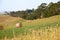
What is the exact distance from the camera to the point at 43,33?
3.74 meters

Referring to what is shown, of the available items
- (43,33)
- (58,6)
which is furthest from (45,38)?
(58,6)

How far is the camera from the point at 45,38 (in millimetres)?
3590

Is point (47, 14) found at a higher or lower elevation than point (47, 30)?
lower

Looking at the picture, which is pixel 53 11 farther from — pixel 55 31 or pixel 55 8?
pixel 55 31

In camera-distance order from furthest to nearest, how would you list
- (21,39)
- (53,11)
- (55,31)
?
(53,11) → (55,31) → (21,39)

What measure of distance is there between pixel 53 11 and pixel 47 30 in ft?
109

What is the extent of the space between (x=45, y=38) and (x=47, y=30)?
31cm

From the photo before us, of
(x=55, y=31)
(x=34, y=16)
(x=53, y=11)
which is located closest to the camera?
(x=55, y=31)

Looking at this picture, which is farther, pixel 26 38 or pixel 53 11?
pixel 53 11

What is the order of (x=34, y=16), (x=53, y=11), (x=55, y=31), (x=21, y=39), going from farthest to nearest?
1. (x=34, y=16)
2. (x=53, y=11)
3. (x=55, y=31)
4. (x=21, y=39)

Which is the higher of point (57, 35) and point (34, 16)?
point (57, 35)

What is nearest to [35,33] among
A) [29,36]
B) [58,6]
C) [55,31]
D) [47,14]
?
[29,36]

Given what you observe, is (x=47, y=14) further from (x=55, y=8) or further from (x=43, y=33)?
(x=43, y=33)

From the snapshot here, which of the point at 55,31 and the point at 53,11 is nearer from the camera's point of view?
→ the point at 55,31
